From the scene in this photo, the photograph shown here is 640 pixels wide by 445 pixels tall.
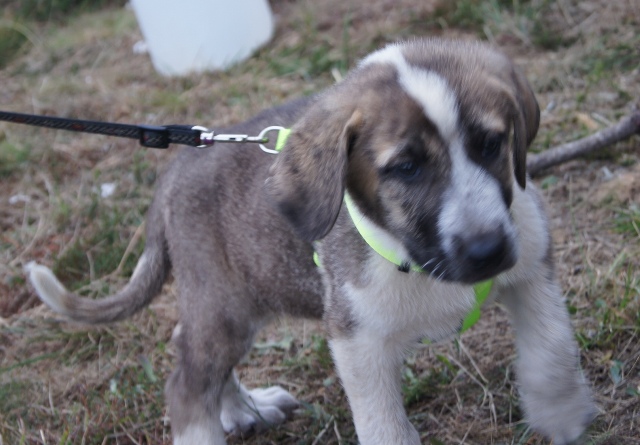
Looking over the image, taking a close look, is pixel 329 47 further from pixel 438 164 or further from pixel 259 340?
pixel 438 164

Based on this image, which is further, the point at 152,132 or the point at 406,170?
the point at 152,132

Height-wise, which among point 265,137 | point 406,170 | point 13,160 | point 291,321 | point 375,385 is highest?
point 406,170

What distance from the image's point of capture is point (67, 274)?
16.5 feet

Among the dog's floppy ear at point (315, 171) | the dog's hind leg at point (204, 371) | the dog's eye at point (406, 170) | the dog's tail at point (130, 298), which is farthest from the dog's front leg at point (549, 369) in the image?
the dog's tail at point (130, 298)

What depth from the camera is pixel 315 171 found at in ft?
9.02

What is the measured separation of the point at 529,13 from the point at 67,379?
13.7 feet

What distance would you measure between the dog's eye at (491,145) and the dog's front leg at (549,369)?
0.56 meters

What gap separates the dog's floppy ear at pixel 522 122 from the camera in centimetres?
278

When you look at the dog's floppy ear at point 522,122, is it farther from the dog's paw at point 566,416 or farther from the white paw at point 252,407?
the white paw at point 252,407

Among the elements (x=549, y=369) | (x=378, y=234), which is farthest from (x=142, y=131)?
(x=549, y=369)

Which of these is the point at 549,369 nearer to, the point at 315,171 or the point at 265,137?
the point at 315,171

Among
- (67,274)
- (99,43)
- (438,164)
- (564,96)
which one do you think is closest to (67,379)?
(67,274)

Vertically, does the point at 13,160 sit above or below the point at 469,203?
below

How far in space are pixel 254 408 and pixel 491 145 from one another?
1.75 metres
